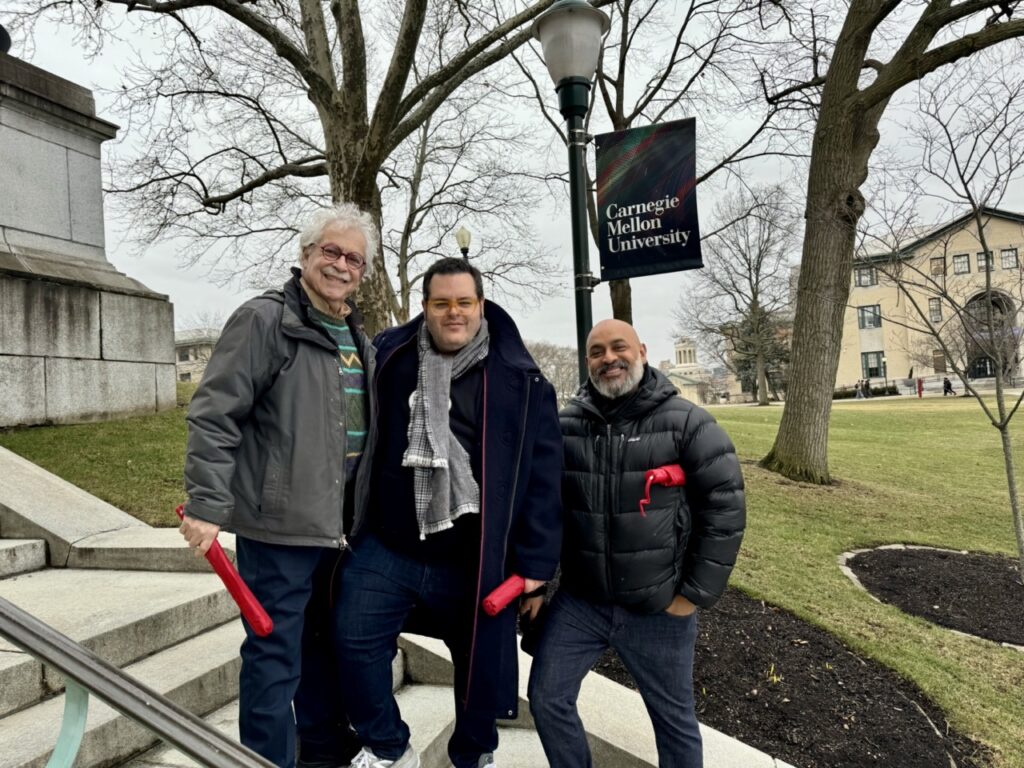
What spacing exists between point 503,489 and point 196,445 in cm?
98

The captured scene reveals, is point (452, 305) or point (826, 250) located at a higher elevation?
point (826, 250)

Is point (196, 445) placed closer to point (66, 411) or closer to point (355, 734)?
point (355, 734)

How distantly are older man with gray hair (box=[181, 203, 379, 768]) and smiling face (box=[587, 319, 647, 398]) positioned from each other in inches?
37.6

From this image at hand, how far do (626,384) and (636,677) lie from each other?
3.65 feet

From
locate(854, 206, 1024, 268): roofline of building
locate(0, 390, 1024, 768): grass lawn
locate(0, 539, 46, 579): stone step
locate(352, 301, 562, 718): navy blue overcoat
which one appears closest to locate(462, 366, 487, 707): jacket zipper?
locate(352, 301, 562, 718): navy blue overcoat

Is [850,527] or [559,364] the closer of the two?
[850,527]

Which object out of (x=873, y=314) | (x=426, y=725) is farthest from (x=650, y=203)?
(x=873, y=314)

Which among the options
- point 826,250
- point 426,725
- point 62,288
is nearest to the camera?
point 426,725

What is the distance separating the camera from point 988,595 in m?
5.46

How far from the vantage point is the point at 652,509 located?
2.35 m

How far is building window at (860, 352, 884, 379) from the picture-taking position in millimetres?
57219

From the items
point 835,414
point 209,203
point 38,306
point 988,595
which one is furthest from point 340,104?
point 835,414

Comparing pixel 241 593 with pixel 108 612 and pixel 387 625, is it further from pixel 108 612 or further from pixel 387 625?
pixel 108 612

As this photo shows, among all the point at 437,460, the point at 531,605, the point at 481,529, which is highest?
→ the point at 437,460
